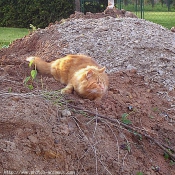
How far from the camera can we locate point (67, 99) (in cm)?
434

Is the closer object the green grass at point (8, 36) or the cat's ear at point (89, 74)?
the cat's ear at point (89, 74)

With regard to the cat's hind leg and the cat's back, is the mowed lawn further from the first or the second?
the cat's hind leg

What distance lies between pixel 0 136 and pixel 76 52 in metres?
3.72

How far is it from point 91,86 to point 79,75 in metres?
0.35

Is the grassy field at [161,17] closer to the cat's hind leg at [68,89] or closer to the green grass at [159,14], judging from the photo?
the green grass at [159,14]

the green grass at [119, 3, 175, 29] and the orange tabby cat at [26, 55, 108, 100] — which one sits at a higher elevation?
the orange tabby cat at [26, 55, 108, 100]

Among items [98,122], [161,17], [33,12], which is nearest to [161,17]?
[161,17]

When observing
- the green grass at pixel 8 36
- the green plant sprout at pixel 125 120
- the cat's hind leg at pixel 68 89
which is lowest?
the green grass at pixel 8 36

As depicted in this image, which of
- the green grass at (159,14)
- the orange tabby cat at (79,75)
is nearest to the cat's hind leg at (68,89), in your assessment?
the orange tabby cat at (79,75)

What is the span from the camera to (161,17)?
21500mm

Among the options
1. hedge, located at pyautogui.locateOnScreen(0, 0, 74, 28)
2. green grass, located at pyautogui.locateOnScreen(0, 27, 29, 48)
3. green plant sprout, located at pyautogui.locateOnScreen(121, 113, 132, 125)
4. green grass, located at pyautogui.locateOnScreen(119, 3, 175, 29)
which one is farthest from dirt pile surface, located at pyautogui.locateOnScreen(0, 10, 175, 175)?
green grass, located at pyautogui.locateOnScreen(119, 3, 175, 29)

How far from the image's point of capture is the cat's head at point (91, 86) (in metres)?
4.68

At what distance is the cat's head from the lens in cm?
468

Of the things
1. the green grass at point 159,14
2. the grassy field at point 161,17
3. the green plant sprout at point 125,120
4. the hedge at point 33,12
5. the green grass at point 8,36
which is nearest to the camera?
the green plant sprout at point 125,120
